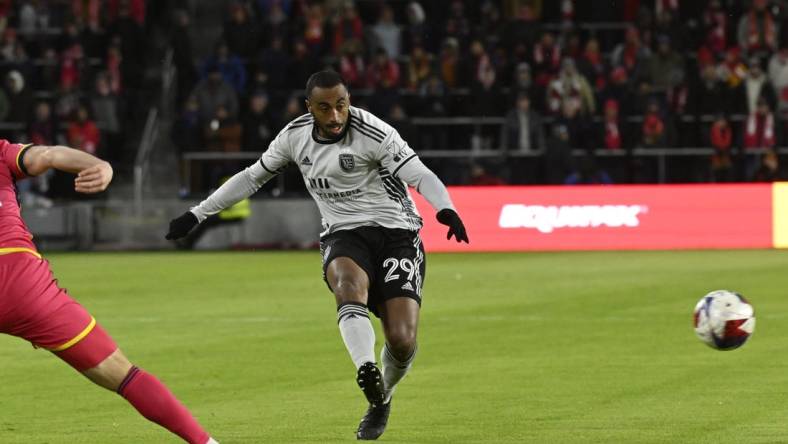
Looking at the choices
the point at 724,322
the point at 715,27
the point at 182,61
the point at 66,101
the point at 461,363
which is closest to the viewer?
the point at 724,322

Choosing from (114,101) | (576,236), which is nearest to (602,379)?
(576,236)

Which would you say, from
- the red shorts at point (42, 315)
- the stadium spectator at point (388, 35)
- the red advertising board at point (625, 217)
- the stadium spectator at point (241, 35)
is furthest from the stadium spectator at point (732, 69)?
the red shorts at point (42, 315)

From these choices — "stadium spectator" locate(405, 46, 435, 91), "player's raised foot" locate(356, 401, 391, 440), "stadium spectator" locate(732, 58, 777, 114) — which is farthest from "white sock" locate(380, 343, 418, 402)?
"stadium spectator" locate(405, 46, 435, 91)

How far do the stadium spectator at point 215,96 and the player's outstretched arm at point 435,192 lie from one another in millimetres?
21515

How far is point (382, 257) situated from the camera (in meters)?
9.26

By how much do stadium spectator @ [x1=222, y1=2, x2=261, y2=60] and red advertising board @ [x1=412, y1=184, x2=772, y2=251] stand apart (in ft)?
21.6

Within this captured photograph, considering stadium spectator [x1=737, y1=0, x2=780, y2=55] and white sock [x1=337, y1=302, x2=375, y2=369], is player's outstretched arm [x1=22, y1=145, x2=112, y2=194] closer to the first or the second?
white sock [x1=337, y1=302, x2=375, y2=369]

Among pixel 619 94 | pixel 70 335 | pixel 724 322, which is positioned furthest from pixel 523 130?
pixel 70 335

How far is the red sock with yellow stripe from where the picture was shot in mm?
7367

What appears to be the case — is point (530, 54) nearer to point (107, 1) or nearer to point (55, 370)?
point (107, 1)

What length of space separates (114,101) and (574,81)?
30.0ft

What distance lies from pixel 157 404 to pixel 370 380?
138 cm

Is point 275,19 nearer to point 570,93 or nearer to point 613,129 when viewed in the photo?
point 570,93

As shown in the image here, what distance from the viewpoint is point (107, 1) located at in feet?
112
